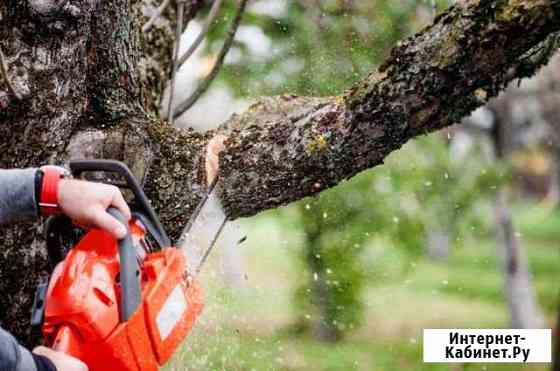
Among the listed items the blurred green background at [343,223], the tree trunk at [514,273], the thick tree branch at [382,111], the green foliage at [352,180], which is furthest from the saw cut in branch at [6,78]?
the tree trunk at [514,273]

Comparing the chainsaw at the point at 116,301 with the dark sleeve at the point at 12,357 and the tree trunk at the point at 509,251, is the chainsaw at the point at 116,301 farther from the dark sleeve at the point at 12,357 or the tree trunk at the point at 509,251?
the tree trunk at the point at 509,251

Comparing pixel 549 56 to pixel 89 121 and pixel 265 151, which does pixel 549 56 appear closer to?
pixel 265 151

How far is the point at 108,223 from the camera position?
1.44 metres

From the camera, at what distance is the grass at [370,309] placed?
247 centimetres

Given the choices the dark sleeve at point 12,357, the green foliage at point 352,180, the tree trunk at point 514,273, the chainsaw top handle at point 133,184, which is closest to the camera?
the dark sleeve at point 12,357

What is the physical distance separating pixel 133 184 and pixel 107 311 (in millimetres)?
286

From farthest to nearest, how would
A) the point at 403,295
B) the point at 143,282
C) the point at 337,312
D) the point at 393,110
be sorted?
the point at 403,295 < the point at 337,312 < the point at 393,110 < the point at 143,282

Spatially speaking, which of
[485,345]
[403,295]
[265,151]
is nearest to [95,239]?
[265,151]

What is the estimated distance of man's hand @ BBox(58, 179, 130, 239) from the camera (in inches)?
56.8

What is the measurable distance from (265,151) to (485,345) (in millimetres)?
1736

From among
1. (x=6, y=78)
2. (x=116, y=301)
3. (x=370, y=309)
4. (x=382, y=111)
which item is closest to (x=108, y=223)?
(x=116, y=301)

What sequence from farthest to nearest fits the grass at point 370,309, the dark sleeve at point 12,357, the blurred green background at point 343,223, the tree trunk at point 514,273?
the tree trunk at point 514,273 → the blurred green background at point 343,223 → the grass at point 370,309 → the dark sleeve at point 12,357

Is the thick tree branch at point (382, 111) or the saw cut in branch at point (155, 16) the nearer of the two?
the thick tree branch at point (382, 111)

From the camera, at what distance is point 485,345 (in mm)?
3043
